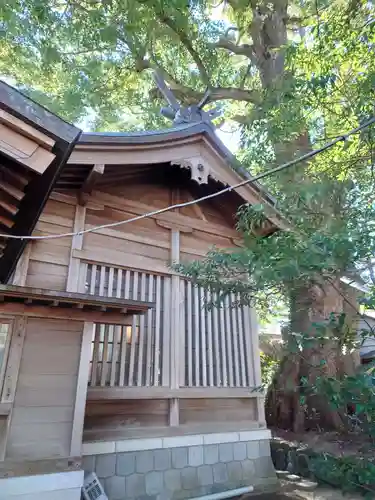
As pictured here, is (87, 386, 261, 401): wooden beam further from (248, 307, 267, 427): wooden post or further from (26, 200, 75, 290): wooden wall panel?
(26, 200, 75, 290): wooden wall panel

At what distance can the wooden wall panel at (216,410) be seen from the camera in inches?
181

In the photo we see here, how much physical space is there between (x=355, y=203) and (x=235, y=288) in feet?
4.80

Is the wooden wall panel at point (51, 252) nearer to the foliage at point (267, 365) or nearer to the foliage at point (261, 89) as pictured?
the foliage at point (261, 89)

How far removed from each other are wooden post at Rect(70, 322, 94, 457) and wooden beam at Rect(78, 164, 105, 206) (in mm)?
1979

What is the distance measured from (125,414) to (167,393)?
0.57 metres

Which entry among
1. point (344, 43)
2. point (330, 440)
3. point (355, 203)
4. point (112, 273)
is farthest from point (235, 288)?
point (330, 440)

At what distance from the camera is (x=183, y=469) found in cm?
425

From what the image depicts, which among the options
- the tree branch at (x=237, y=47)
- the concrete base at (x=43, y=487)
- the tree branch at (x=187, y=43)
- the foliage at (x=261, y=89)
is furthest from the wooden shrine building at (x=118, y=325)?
the tree branch at (x=237, y=47)

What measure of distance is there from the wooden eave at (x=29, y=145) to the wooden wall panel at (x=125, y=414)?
8.39 feet

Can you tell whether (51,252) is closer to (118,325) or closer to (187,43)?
(118,325)

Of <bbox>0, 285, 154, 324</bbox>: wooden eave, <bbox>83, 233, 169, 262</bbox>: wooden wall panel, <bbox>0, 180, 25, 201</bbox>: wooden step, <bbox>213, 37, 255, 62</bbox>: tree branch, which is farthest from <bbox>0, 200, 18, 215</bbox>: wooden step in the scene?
<bbox>213, 37, 255, 62</bbox>: tree branch

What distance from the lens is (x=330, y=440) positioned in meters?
6.22

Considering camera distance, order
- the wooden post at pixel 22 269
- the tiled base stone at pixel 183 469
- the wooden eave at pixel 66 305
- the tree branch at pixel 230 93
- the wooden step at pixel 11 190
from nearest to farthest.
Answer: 1. the wooden step at pixel 11 190
2. the wooden eave at pixel 66 305
3. the tiled base stone at pixel 183 469
4. the wooden post at pixel 22 269
5. the tree branch at pixel 230 93

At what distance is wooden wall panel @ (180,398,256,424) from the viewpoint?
15.1 feet
